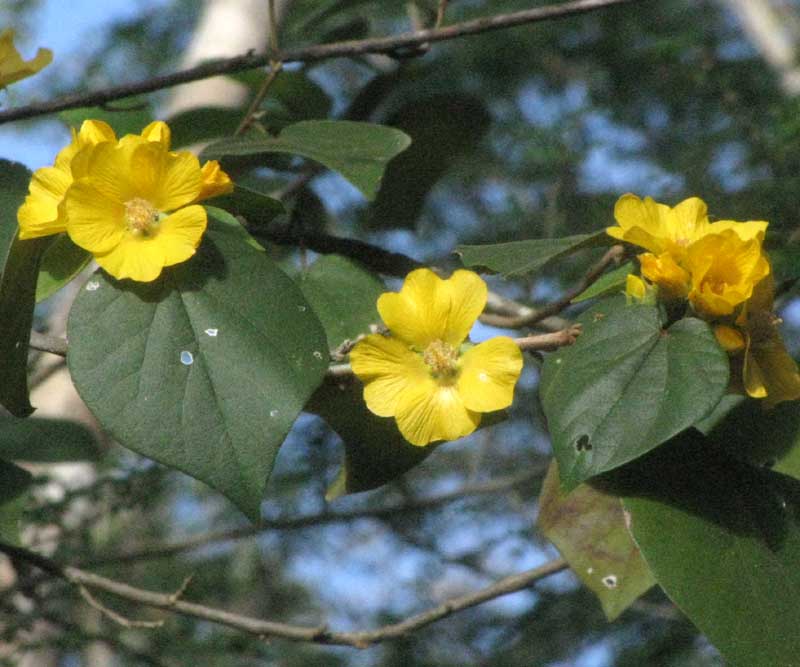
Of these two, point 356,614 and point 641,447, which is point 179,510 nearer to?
point 356,614

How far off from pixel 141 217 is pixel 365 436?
0.73 ft

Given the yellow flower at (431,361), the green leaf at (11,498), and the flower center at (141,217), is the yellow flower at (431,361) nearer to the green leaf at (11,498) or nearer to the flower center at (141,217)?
the flower center at (141,217)

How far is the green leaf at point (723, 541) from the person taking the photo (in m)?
0.64

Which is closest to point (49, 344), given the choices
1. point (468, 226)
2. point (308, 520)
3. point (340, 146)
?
point (340, 146)

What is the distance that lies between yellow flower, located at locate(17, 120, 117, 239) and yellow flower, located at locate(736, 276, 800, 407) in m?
0.44

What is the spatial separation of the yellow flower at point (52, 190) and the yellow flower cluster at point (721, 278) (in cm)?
35

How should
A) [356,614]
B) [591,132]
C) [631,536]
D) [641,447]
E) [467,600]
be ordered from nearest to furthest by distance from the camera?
[641,447] < [631,536] < [467,600] < [591,132] < [356,614]

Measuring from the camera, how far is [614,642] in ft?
5.84

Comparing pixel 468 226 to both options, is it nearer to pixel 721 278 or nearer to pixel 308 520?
pixel 308 520

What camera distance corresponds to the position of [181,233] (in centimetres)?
65

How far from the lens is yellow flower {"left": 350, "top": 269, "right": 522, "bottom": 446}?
26.0 inches

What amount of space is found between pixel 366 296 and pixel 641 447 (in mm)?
321

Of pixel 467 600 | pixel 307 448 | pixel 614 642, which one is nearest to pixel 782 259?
pixel 467 600

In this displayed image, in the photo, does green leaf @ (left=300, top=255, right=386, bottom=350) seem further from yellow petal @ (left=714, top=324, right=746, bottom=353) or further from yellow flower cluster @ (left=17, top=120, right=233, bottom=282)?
yellow petal @ (left=714, top=324, right=746, bottom=353)
